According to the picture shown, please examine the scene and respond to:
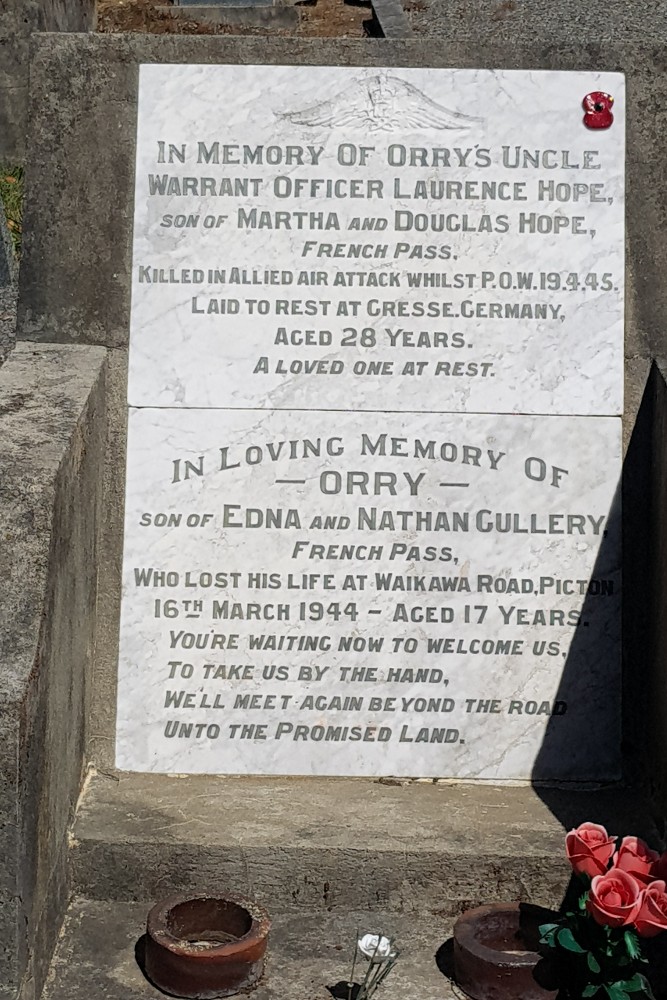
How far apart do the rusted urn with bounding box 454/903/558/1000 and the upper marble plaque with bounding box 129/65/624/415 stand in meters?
1.64

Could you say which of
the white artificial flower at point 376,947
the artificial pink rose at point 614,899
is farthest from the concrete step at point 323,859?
the artificial pink rose at point 614,899

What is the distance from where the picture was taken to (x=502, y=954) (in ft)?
9.68

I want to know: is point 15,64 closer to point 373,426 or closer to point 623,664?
point 373,426

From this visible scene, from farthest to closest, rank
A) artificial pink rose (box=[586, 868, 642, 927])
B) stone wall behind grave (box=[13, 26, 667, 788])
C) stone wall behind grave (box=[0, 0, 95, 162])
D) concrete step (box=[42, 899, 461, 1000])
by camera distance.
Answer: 1. stone wall behind grave (box=[0, 0, 95, 162])
2. stone wall behind grave (box=[13, 26, 667, 788])
3. concrete step (box=[42, 899, 461, 1000])
4. artificial pink rose (box=[586, 868, 642, 927])

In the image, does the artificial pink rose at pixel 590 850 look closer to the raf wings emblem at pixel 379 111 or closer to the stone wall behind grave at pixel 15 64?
the raf wings emblem at pixel 379 111

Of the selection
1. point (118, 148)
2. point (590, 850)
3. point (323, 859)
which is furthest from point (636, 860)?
point (118, 148)

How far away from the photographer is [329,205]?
13.1 ft

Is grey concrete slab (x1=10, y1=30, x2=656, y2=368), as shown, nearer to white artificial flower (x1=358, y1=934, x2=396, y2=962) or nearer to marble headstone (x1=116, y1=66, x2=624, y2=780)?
marble headstone (x1=116, y1=66, x2=624, y2=780)

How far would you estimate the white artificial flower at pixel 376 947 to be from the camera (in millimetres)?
3057

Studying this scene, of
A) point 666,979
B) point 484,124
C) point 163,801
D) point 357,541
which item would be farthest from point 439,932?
point 484,124

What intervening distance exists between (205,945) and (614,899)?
108 centimetres

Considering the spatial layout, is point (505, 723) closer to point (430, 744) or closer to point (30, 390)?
point (430, 744)

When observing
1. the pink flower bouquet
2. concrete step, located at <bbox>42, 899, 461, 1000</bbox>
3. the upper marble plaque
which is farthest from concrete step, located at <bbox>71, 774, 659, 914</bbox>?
the upper marble plaque

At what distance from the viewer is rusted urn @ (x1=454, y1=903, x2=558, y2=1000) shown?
290cm
